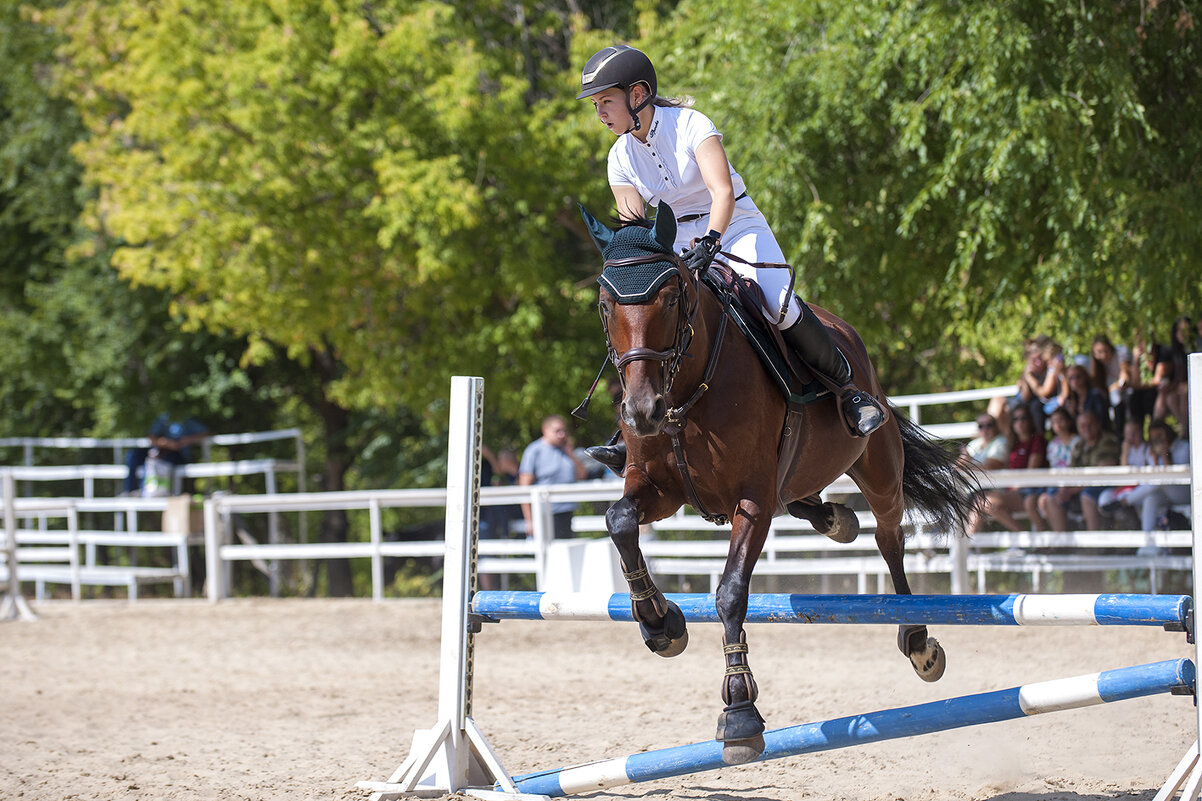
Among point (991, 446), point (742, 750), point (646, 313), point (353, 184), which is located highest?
point (353, 184)

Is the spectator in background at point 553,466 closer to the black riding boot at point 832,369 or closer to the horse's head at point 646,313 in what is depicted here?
the black riding boot at point 832,369

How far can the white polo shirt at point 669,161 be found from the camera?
166 inches

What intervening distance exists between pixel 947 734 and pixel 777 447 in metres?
2.44

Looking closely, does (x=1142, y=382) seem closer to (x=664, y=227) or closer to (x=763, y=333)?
(x=763, y=333)

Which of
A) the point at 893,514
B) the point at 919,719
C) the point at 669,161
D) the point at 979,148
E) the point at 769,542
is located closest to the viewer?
the point at 919,719

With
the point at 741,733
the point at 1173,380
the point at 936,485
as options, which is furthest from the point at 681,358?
the point at 1173,380

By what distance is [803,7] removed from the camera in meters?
9.55

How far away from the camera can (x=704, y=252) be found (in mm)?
3945

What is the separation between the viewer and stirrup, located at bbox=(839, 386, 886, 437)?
14.6 ft

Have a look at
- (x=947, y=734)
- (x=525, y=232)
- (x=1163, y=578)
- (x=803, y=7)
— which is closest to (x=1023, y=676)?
(x=947, y=734)

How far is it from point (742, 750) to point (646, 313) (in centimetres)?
140

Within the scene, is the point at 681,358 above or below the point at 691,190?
below

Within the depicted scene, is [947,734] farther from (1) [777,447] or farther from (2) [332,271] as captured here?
(2) [332,271]

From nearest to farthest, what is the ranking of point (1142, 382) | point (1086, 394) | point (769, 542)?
point (1142, 382) → point (1086, 394) → point (769, 542)
